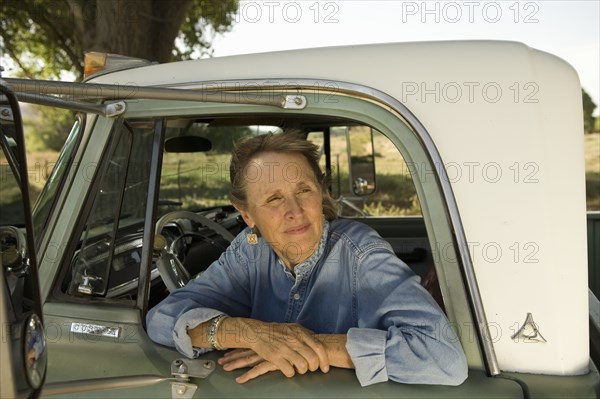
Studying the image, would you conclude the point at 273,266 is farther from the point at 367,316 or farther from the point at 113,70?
the point at 113,70

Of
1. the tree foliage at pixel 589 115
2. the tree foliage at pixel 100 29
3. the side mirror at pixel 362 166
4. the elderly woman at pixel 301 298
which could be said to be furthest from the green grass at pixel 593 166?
the elderly woman at pixel 301 298

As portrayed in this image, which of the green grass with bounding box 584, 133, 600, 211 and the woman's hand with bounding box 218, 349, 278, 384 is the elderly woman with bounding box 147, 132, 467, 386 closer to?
the woman's hand with bounding box 218, 349, 278, 384

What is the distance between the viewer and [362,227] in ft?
6.28

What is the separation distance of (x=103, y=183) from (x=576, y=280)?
55.9 inches

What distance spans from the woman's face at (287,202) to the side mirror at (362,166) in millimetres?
2295

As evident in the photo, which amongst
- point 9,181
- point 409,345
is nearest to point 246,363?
point 409,345

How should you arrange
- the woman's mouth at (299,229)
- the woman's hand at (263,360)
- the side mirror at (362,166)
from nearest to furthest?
1. the woman's hand at (263,360)
2. the woman's mouth at (299,229)
3. the side mirror at (362,166)

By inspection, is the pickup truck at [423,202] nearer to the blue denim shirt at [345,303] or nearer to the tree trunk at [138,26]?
the blue denim shirt at [345,303]

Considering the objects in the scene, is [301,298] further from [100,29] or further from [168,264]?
[100,29]

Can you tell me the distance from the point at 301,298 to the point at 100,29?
6.32 metres

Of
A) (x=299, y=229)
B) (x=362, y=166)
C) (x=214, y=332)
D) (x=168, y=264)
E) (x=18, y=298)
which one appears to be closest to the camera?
(x=18, y=298)

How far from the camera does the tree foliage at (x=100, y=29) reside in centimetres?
721

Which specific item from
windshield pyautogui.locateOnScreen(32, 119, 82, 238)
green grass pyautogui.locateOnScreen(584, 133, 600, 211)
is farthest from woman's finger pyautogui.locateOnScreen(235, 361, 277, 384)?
green grass pyautogui.locateOnScreen(584, 133, 600, 211)

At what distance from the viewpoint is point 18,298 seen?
1.21 metres
